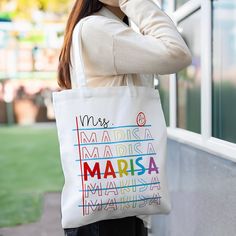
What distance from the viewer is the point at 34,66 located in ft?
54.5

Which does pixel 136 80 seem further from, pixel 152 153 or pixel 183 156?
pixel 183 156

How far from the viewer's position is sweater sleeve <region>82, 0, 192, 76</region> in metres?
1.46

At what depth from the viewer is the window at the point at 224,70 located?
2.11 meters

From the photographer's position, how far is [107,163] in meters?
1.49

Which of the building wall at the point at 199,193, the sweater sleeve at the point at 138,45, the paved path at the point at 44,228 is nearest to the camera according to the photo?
the sweater sleeve at the point at 138,45

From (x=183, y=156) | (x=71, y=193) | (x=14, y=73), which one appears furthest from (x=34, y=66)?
(x=71, y=193)

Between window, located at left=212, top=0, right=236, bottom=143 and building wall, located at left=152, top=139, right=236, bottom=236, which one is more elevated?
window, located at left=212, top=0, right=236, bottom=143

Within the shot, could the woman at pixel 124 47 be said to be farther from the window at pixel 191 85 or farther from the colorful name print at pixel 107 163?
the window at pixel 191 85

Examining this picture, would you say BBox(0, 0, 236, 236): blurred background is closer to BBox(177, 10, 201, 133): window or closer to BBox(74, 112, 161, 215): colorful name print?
BBox(177, 10, 201, 133): window

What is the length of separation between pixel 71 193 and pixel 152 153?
12.1 inches

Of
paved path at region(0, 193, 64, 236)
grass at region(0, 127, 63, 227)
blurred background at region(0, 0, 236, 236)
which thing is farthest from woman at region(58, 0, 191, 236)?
grass at region(0, 127, 63, 227)

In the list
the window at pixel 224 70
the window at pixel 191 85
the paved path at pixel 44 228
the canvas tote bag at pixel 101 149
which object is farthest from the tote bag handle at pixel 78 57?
the paved path at pixel 44 228

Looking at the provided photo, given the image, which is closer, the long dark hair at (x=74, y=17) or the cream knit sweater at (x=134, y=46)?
the cream knit sweater at (x=134, y=46)

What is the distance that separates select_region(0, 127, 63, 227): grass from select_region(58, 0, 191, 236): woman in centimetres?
330
